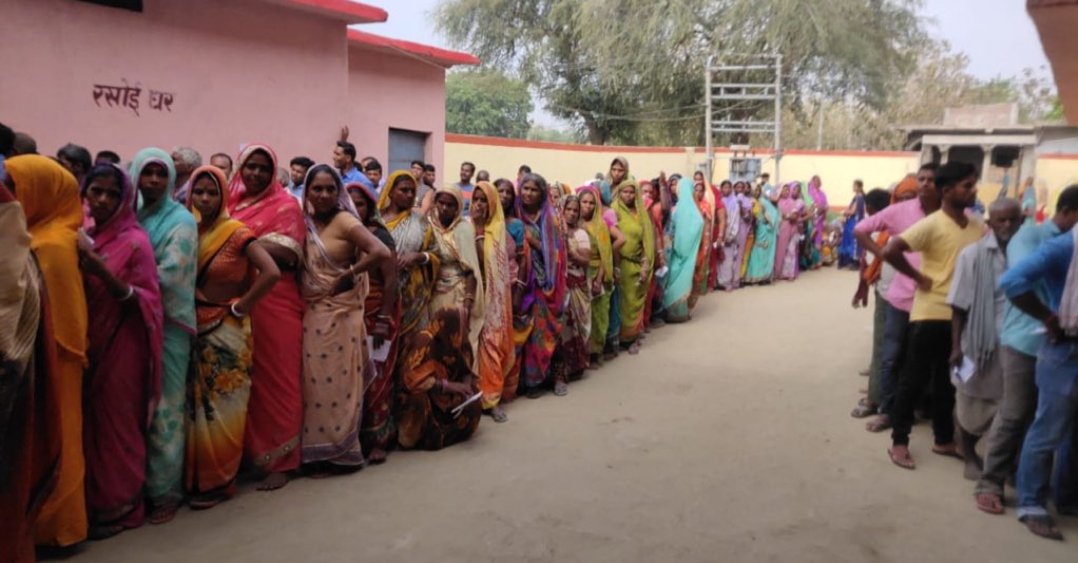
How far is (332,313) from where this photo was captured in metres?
4.19

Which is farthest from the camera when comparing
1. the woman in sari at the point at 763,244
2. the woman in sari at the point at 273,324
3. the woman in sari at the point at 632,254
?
the woman in sari at the point at 763,244

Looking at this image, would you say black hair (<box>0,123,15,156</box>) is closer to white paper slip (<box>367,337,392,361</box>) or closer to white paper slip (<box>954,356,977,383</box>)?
white paper slip (<box>367,337,392,361</box>)

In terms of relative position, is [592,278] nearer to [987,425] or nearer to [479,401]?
[479,401]

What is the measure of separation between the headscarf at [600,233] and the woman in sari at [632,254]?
58 centimetres

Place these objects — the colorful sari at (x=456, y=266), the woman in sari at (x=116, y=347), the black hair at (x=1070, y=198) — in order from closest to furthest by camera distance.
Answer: the woman in sari at (x=116, y=347)
the black hair at (x=1070, y=198)
the colorful sari at (x=456, y=266)

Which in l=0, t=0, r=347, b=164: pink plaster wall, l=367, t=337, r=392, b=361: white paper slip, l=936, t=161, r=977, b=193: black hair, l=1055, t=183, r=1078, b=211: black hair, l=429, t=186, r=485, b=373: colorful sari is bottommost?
l=367, t=337, r=392, b=361: white paper slip

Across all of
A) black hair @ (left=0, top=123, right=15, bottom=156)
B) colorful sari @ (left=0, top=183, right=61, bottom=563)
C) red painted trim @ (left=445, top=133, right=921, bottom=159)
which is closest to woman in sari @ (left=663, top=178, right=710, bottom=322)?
red painted trim @ (left=445, top=133, right=921, bottom=159)

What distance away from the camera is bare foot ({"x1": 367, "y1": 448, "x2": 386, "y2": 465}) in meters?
4.55

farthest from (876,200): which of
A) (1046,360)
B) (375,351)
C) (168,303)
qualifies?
(168,303)

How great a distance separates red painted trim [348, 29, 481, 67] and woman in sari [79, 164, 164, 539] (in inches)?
269

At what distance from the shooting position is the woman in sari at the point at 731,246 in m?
12.3

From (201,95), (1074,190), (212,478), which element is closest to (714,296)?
(201,95)

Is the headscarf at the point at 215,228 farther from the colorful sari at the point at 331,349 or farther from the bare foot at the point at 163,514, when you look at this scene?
the bare foot at the point at 163,514

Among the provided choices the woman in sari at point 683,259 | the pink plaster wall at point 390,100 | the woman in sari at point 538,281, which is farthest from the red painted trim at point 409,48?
the woman in sari at point 538,281
